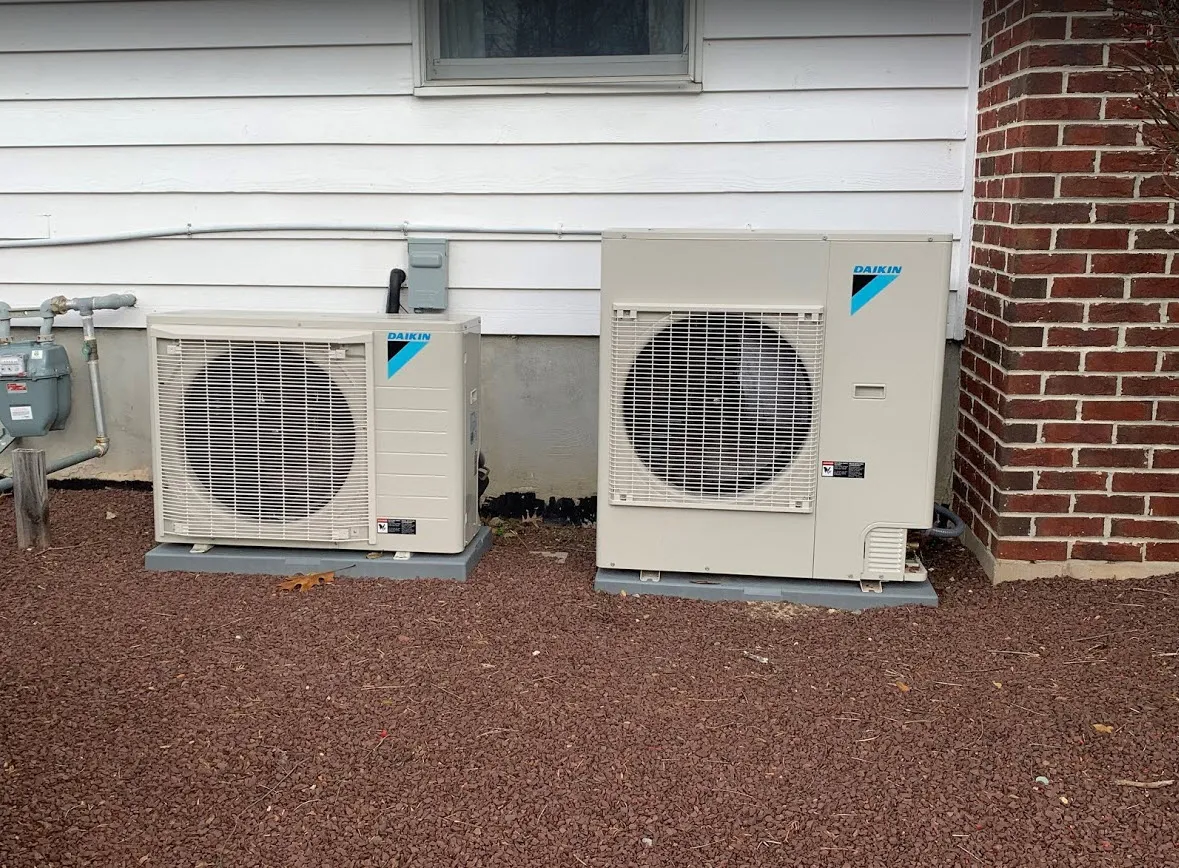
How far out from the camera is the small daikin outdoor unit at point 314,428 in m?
3.51

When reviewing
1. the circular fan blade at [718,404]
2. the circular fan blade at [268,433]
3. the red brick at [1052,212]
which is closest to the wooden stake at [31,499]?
the circular fan blade at [268,433]

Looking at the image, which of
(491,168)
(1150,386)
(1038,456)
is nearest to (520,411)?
(491,168)

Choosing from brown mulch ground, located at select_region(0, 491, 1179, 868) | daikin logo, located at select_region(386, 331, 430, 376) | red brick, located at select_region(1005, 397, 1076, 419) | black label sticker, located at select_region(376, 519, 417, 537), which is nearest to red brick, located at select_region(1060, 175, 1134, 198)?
red brick, located at select_region(1005, 397, 1076, 419)

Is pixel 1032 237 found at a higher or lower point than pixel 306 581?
higher

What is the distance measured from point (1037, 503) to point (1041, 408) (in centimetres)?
33

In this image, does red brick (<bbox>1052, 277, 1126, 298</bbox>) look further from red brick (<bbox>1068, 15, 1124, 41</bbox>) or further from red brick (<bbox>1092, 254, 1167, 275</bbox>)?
red brick (<bbox>1068, 15, 1124, 41</bbox>)

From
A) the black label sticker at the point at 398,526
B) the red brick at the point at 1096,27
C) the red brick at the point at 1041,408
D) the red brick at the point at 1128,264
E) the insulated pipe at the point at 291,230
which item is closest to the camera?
the red brick at the point at 1096,27

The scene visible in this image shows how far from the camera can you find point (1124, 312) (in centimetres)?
331

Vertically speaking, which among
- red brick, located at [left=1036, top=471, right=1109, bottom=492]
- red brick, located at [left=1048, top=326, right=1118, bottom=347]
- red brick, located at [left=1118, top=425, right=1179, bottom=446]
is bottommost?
red brick, located at [left=1036, top=471, right=1109, bottom=492]

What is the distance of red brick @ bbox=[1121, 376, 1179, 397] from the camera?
3.34 metres

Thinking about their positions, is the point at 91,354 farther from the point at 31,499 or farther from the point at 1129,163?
the point at 1129,163

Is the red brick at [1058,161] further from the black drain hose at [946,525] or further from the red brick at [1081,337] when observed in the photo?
the black drain hose at [946,525]

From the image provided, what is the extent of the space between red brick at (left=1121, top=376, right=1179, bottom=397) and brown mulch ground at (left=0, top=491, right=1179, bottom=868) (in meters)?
0.65

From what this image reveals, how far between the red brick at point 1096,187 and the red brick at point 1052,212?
1.0 inches
